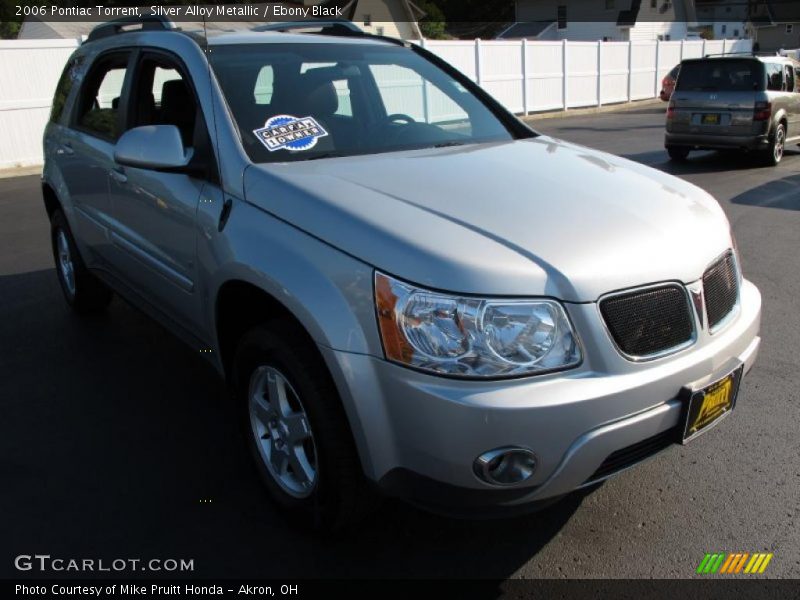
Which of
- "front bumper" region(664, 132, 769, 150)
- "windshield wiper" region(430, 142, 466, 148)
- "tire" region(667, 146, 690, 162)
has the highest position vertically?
"windshield wiper" region(430, 142, 466, 148)

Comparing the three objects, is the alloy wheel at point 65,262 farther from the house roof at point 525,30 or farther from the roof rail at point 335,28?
the house roof at point 525,30

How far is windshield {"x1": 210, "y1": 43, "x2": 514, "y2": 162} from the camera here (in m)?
3.12

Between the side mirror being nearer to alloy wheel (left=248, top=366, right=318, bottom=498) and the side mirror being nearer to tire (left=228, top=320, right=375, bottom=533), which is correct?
tire (left=228, top=320, right=375, bottom=533)

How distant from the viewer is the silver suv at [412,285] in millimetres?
2123

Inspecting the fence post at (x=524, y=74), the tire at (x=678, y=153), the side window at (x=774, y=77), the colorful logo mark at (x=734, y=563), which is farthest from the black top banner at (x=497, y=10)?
the colorful logo mark at (x=734, y=563)

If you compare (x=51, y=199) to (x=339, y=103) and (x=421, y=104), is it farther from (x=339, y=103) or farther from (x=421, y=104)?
(x=421, y=104)

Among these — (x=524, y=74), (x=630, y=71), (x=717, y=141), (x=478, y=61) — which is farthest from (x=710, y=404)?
(x=630, y=71)

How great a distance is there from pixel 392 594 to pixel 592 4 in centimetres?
5571

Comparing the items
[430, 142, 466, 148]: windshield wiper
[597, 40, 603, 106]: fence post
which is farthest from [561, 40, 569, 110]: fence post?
[430, 142, 466, 148]: windshield wiper

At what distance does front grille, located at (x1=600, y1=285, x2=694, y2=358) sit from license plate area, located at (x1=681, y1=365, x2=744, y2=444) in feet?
0.60

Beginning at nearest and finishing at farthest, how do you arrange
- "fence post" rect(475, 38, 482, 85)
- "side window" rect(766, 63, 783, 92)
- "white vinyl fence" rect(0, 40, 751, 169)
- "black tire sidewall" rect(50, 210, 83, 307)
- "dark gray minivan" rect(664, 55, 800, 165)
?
1. "black tire sidewall" rect(50, 210, 83, 307)
2. "dark gray minivan" rect(664, 55, 800, 165)
3. "side window" rect(766, 63, 783, 92)
4. "white vinyl fence" rect(0, 40, 751, 169)
5. "fence post" rect(475, 38, 482, 85)

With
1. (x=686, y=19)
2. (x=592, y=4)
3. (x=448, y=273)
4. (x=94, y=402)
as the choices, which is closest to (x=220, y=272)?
(x=448, y=273)

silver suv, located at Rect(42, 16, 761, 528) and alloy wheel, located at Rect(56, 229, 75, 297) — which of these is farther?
alloy wheel, located at Rect(56, 229, 75, 297)

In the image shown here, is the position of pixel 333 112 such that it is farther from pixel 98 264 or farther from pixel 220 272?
pixel 98 264
